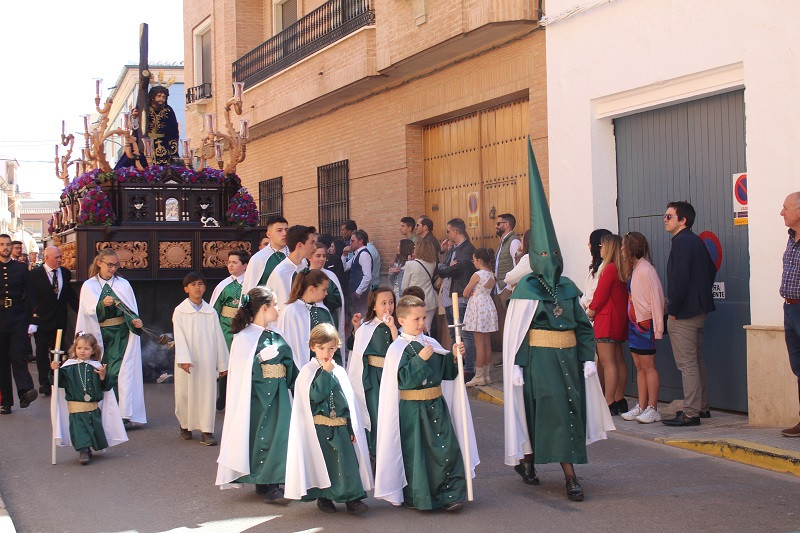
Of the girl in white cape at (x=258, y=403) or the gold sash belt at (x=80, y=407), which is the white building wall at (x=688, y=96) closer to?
the girl in white cape at (x=258, y=403)

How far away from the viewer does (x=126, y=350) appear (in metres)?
11.8

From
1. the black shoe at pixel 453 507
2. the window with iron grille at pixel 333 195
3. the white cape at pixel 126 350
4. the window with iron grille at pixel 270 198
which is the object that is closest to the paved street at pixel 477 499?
the black shoe at pixel 453 507

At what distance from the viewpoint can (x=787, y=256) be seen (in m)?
8.93

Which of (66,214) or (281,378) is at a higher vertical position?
(66,214)

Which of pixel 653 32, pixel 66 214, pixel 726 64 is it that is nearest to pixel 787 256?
pixel 726 64

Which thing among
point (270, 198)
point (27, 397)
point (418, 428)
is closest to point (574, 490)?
point (418, 428)

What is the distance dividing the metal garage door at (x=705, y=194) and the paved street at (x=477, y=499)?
5.38ft

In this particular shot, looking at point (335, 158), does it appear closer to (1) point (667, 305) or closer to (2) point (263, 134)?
(2) point (263, 134)

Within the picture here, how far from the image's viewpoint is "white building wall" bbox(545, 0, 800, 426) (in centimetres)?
969

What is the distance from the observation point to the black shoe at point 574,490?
7426 mm

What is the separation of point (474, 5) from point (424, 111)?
292 cm

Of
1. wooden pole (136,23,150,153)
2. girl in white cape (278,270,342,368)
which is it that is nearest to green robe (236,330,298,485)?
girl in white cape (278,270,342,368)

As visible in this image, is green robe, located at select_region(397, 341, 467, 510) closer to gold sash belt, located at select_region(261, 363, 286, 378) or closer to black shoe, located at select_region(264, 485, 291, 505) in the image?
black shoe, located at select_region(264, 485, 291, 505)

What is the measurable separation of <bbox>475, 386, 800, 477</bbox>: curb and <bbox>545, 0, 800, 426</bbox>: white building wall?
92cm
